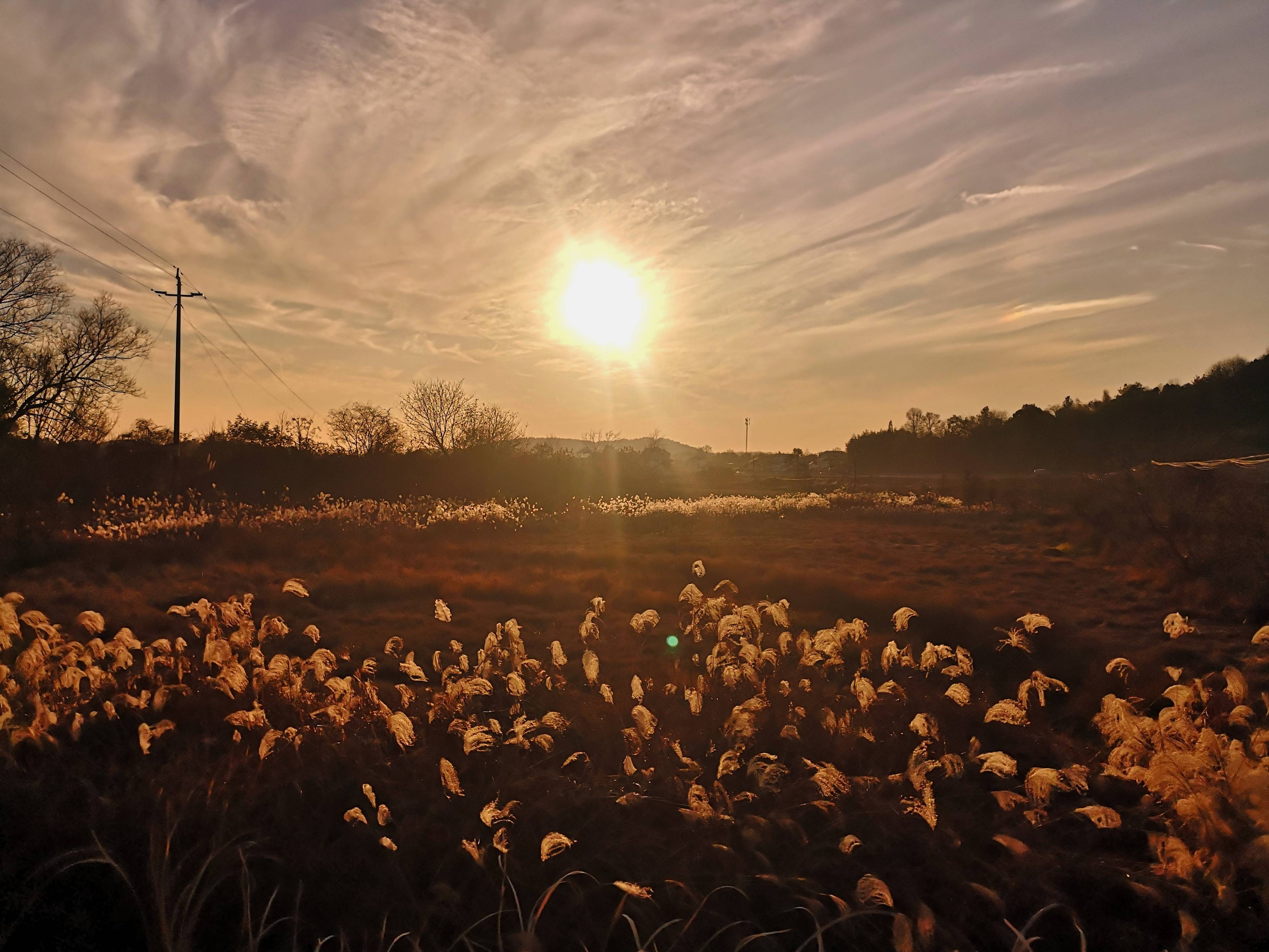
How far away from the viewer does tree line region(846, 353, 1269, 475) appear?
119 feet

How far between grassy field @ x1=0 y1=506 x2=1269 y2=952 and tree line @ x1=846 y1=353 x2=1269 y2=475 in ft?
59.2

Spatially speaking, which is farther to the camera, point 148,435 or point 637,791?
point 148,435

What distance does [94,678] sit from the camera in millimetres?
5836

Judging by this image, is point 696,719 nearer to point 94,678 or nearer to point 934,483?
point 94,678

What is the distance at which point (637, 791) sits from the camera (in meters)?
4.71

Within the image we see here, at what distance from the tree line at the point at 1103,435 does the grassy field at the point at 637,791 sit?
18043mm

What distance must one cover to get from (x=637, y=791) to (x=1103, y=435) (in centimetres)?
5906

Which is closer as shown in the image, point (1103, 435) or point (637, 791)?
point (637, 791)

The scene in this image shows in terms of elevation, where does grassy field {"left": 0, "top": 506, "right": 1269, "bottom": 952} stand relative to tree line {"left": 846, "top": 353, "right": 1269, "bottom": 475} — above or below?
below

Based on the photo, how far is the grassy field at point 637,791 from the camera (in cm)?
354

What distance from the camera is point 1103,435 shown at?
2082 inches

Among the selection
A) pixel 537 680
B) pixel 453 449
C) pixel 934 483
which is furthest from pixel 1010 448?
pixel 537 680

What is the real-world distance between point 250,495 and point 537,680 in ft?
92.2

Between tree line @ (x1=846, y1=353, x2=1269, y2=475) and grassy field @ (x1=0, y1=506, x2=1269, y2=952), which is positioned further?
tree line @ (x1=846, y1=353, x2=1269, y2=475)
